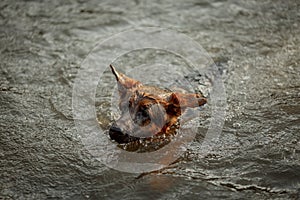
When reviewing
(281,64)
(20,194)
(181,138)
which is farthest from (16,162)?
(281,64)

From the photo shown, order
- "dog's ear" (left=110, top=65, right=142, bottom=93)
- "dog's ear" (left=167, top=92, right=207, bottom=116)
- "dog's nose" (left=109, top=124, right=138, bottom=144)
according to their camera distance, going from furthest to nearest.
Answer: "dog's ear" (left=110, top=65, right=142, bottom=93) < "dog's ear" (left=167, top=92, right=207, bottom=116) < "dog's nose" (left=109, top=124, right=138, bottom=144)

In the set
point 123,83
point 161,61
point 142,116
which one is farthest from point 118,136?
point 161,61

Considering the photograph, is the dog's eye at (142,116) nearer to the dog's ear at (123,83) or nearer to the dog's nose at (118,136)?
the dog's nose at (118,136)

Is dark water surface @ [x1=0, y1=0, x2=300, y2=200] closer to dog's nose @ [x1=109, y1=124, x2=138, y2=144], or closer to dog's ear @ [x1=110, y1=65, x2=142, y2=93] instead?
dog's nose @ [x1=109, y1=124, x2=138, y2=144]

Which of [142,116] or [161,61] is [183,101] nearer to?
[142,116]

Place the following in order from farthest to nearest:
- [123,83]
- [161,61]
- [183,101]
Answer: [161,61], [123,83], [183,101]

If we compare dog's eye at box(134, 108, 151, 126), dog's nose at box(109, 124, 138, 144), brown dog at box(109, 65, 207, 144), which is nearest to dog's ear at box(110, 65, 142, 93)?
brown dog at box(109, 65, 207, 144)

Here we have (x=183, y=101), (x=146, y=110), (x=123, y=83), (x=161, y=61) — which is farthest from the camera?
(x=161, y=61)

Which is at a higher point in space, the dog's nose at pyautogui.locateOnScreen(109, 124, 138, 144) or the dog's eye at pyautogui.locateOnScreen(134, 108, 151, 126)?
the dog's eye at pyautogui.locateOnScreen(134, 108, 151, 126)

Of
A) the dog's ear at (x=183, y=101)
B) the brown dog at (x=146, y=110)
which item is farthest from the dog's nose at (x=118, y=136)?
the dog's ear at (x=183, y=101)
